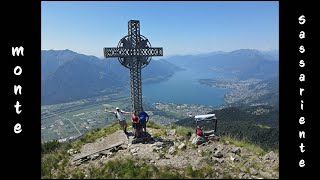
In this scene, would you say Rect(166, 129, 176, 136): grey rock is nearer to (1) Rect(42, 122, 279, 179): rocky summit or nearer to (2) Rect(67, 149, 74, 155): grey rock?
(1) Rect(42, 122, 279, 179): rocky summit

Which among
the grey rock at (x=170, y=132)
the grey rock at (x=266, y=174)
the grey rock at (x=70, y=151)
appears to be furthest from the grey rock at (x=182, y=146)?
the grey rock at (x=70, y=151)

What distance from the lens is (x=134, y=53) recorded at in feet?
54.5

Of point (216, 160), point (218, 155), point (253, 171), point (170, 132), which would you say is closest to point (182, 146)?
point (218, 155)

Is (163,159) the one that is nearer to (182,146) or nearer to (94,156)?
(182,146)

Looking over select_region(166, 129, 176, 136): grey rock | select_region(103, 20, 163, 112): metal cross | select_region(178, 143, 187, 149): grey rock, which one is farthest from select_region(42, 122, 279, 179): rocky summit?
select_region(103, 20, 163, 112): metal cross

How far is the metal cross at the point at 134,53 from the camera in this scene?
16406mm

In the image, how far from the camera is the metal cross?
16406 mm

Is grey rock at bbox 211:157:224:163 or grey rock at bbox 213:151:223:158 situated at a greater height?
grey rock at bbox 213:151:223:158

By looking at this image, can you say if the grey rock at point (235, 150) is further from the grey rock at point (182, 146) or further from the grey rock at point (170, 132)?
the grey rock at point (170, 132)
